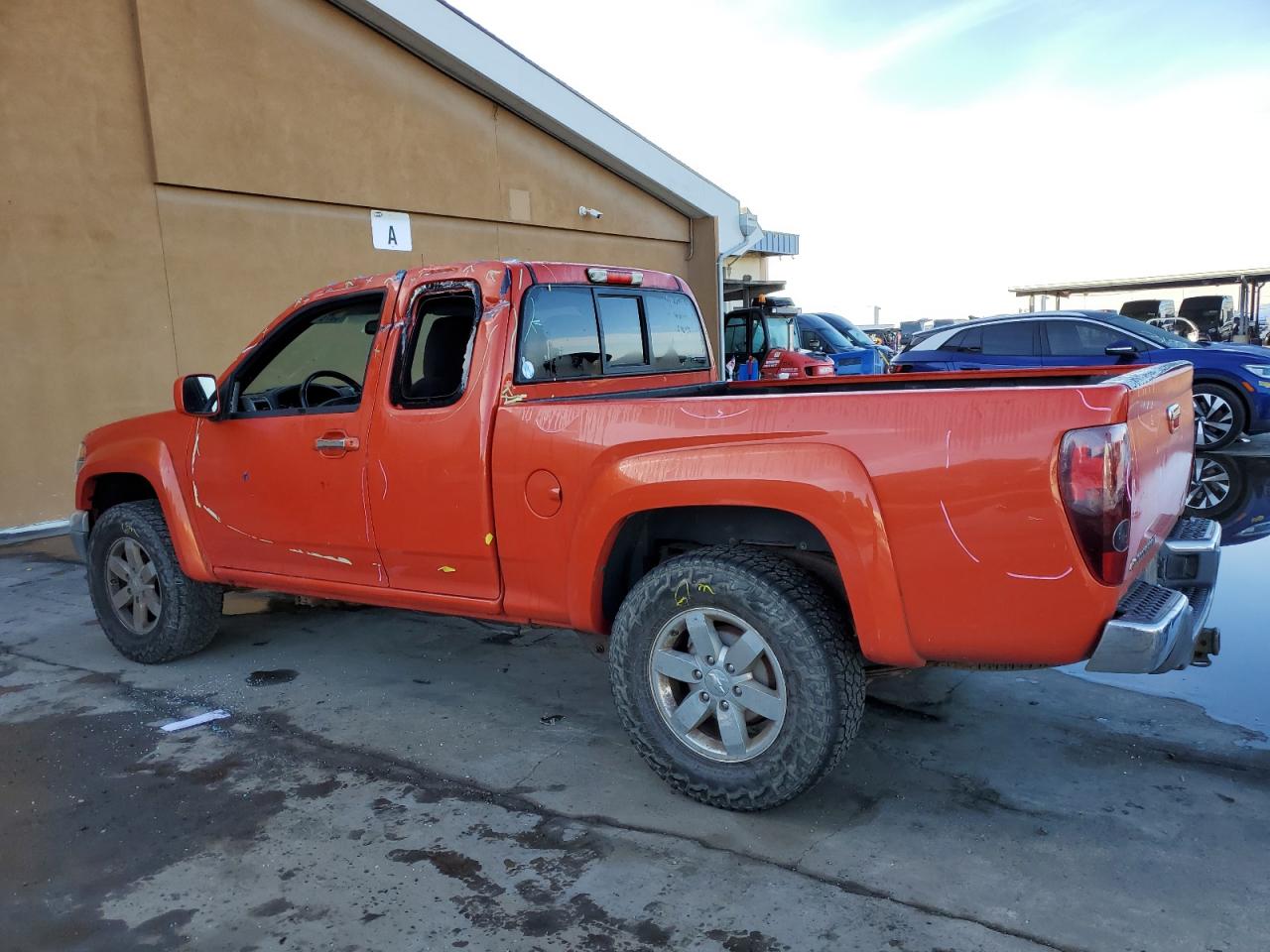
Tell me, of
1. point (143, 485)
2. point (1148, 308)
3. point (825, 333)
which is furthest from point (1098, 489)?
point (1148, 308)

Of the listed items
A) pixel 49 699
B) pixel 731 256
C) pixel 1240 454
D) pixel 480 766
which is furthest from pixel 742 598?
pixel 731 256

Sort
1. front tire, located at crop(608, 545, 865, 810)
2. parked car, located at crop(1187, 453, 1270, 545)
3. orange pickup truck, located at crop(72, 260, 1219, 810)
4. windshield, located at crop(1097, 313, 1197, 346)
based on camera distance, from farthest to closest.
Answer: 1. windshield, located at crop(1097, 313, 1197, 346)
2. parked car, located at crop(1187, 453, 1270, 545)
3. front tire, located at crop(608, 545, 865, 810)
4. orange pickup truck, located at crop(72, 260, 1219, 810)

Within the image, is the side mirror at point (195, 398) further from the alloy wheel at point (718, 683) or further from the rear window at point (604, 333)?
the alloy wheel at point (718, 683)

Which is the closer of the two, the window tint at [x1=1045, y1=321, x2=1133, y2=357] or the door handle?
the door handle

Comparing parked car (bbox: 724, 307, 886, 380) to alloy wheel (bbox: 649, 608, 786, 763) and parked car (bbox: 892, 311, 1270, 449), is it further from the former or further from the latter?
alloy wheel (bbox: 649, 608, 786, 763)

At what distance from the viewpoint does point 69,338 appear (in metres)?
8.68

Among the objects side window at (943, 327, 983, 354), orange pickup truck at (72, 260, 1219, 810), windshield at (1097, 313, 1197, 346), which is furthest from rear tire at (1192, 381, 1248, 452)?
orange pickup truck at (72, 260, 1219, 810)

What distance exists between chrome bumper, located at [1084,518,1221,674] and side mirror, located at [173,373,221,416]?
3.90 meters

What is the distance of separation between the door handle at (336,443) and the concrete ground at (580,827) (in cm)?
125

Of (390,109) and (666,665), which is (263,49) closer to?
(390,109)

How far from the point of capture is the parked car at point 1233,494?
6969mm

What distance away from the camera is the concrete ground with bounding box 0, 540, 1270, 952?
2525 millimetres

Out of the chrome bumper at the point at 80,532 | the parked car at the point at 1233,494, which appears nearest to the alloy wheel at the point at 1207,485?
the parked car at the point at 1233,494

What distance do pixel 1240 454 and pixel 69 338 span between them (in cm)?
1245
